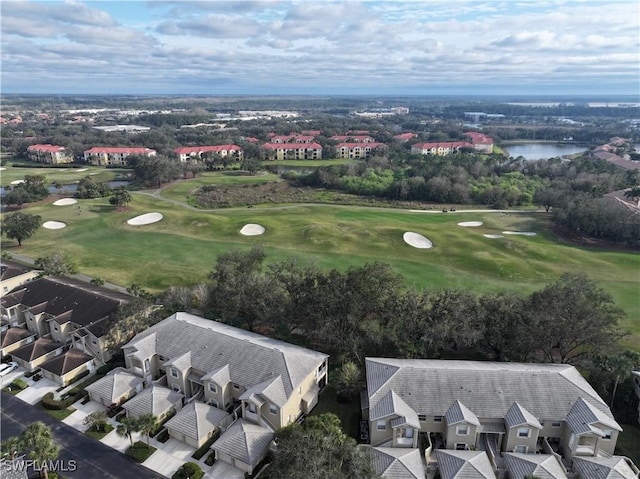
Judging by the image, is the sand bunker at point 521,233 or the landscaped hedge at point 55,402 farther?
the sand bunker at point 521,233

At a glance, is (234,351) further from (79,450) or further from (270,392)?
(79,450)

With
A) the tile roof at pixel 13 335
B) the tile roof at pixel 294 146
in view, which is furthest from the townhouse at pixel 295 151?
the tile roof at pixel 13 335

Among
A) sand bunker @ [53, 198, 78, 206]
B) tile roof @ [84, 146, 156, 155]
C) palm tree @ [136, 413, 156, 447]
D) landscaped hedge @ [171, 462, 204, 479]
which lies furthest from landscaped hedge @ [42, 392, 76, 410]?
tile roof @ [84, 146, 156, 155]

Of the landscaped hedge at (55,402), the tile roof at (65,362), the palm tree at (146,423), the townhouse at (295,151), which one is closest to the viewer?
the palm tree at (146,423)

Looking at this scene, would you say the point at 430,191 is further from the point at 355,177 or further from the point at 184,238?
the point at 184,238

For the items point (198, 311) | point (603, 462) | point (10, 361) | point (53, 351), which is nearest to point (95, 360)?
point (53, 351)

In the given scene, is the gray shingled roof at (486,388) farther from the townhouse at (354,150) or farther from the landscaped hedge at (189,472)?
the townhouse at (354,150)

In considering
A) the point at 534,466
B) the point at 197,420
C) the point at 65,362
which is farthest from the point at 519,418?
the point at 65,362
